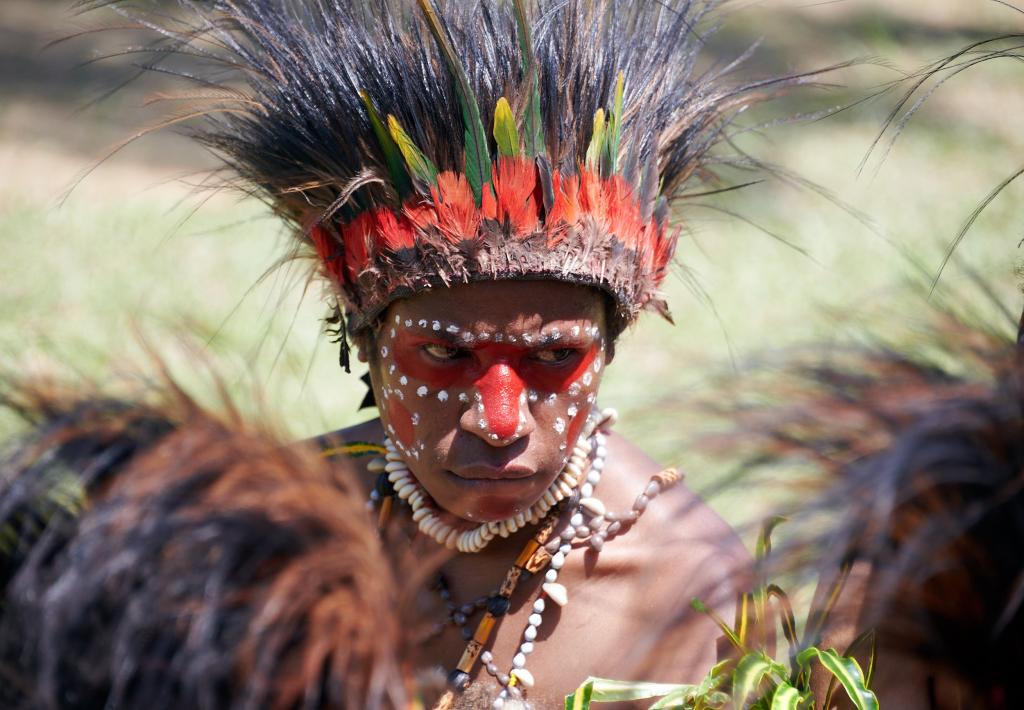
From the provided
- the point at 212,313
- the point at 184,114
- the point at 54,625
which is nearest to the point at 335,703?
the point at 54,625

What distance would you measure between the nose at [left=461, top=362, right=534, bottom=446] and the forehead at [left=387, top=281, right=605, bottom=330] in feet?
0.31

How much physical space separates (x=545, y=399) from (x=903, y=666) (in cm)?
91

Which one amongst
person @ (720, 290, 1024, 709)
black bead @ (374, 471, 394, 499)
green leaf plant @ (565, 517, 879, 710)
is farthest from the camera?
black bead @ (374, 471, 394, 499)

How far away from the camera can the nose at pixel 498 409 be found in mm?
2279

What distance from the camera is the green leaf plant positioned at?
178 cm

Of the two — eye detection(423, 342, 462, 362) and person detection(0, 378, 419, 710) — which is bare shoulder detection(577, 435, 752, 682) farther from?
person detection(0, 378, 419, 710)

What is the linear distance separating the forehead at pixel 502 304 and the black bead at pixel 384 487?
0.53m

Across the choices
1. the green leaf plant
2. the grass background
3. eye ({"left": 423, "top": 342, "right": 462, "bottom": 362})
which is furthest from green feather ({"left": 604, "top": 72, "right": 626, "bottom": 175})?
the green leaf plant

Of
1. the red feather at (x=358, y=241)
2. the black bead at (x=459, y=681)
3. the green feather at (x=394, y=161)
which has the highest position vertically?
the green feather at (x=394, y=161)

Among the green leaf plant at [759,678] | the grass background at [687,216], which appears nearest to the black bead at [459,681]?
the green leaf plant at [759,678]

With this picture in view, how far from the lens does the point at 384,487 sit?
107 inches

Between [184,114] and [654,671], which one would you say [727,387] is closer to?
[654,671]

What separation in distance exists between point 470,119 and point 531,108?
121mm

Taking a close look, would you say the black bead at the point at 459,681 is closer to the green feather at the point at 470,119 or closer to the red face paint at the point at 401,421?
the red face paint at the point at 401,421
